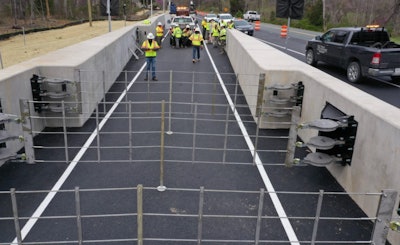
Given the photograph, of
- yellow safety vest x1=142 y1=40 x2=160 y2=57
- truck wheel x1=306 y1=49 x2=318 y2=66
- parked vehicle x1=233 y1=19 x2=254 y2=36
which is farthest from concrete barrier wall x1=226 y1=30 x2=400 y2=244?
Result: parked vehicle x1=233 y1=19 x2=254 y2=36

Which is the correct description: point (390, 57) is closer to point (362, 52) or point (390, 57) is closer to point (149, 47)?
point (362, 52)

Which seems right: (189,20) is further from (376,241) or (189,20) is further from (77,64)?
(376,241)

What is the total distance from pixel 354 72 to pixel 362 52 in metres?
1.04

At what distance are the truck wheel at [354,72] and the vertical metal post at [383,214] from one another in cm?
1213

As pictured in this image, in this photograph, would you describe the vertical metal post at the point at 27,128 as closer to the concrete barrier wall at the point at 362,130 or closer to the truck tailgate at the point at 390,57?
the concrete barrier wall at the point at 362,130

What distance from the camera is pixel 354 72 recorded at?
15.3m

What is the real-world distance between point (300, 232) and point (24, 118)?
196 inches

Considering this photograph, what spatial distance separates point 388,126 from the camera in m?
5.44

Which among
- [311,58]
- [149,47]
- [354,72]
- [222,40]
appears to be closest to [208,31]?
[222,40]

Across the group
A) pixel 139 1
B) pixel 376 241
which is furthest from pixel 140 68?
pixel 139 1

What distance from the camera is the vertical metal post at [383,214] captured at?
3.74m

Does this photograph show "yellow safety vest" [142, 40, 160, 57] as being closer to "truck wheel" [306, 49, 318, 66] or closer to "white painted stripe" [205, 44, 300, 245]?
"white painted stripe" [205, 44, 300, 245]

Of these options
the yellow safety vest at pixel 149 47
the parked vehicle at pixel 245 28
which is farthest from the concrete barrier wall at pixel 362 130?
the parked vehicle at pixel 245 28

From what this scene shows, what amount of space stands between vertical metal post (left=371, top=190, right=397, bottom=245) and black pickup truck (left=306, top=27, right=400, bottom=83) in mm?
11309
